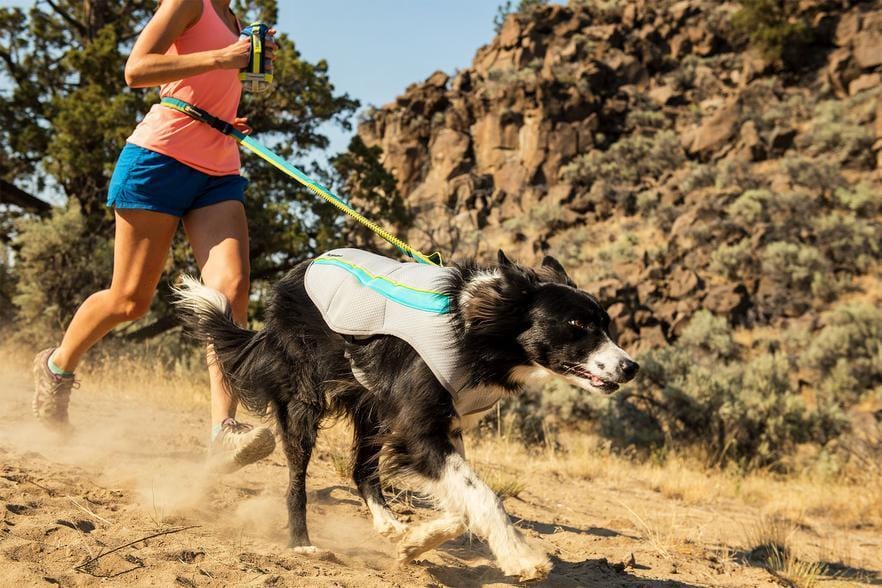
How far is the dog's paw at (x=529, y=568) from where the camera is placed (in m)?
2.75

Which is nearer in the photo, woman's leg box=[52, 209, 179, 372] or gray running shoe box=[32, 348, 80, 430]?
woman's leg box=[52, 209, 179, 372]

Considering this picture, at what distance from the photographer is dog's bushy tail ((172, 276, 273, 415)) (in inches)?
146

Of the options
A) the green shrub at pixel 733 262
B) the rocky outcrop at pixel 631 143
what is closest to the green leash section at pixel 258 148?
the rocky outcrop at pixel 631 143

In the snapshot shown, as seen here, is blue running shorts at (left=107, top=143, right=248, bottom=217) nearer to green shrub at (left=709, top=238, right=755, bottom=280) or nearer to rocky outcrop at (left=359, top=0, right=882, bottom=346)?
rocky outcrop at (left=359, top=0, right=882, bottom=346)

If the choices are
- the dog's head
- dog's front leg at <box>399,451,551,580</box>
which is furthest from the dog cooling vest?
dog's front leg at <box>399,451,551,580</box>

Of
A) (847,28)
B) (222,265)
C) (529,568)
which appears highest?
(847,28)

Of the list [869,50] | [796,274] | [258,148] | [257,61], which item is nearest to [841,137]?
[869,50]

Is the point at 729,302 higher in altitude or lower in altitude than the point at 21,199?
lower

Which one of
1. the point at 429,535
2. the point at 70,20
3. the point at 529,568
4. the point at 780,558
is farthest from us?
the point at 70,20

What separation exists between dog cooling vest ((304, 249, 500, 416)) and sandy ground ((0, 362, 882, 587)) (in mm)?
827

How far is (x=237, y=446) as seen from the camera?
11.6ft

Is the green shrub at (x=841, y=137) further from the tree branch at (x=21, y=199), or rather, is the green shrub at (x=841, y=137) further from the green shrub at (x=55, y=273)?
the tree branch at (x=21, y=199)

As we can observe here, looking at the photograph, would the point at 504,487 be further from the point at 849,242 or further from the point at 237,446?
the point at 849,242

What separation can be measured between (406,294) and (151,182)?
4.64 feet
